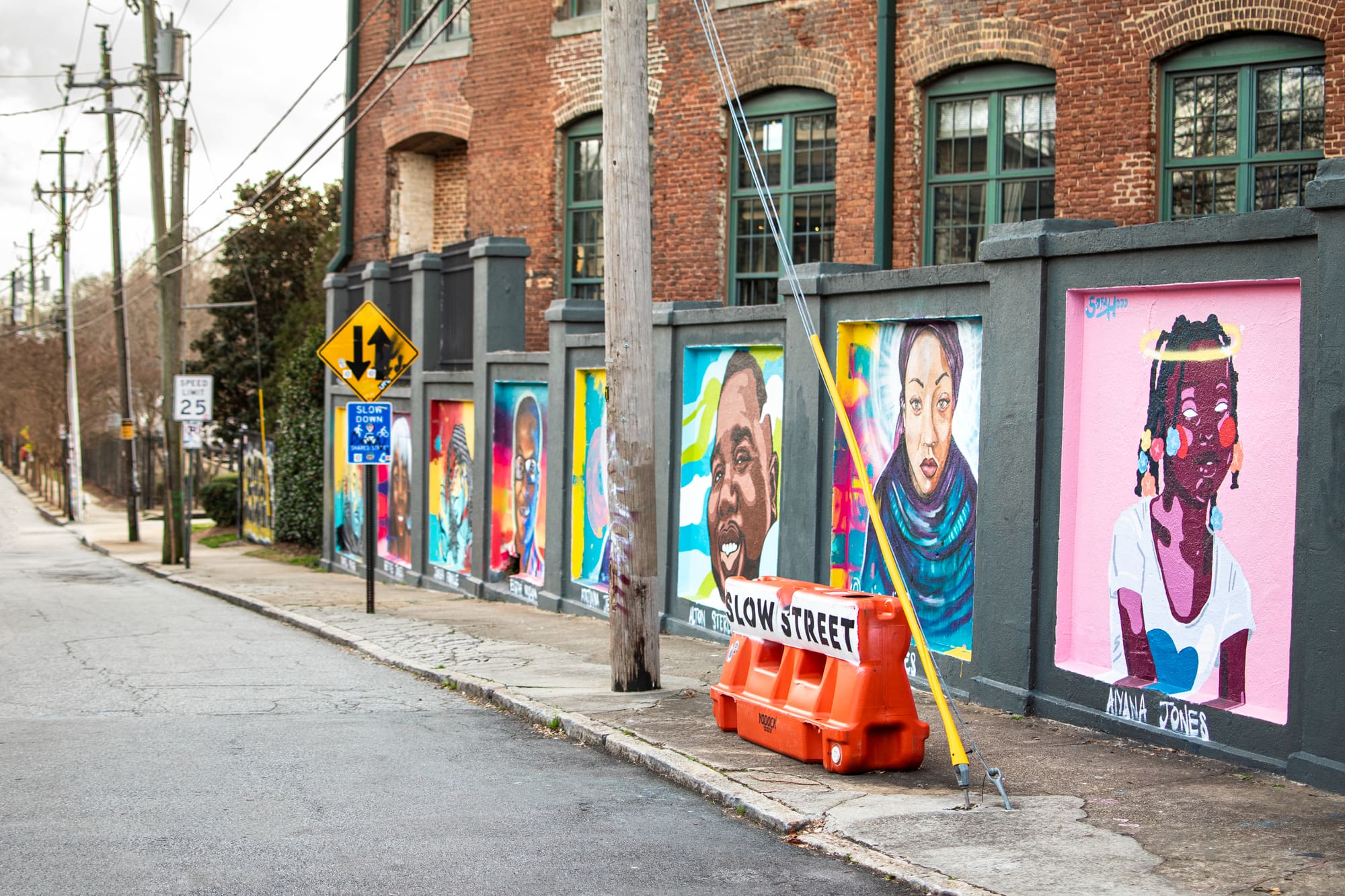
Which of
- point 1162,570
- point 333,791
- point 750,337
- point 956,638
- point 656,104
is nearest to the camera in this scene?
point 333,791

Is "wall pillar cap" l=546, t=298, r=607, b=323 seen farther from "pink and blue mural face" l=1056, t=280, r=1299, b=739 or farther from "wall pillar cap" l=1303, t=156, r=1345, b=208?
"wall pillar cap" l=1303, t=156, r=1345, b=208

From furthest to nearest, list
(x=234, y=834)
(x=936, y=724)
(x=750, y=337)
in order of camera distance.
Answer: (x=750, y=337)
(x=936, y=724)
(x=234, y=834)

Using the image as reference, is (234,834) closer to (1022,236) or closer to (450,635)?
(1022,236)

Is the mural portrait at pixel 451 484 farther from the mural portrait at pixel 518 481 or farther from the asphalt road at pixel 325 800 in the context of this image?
the asphalt road at pixel 325 800

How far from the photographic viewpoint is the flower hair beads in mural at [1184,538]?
817 centimetres

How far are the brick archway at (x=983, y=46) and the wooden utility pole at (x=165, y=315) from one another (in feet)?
56.0

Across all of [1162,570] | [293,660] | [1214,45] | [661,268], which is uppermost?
[1214,45]

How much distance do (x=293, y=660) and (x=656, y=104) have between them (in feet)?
33.9

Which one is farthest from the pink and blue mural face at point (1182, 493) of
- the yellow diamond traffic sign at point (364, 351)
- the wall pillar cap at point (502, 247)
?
the wall pillar cap at point (502, 247)

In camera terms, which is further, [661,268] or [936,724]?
[661,268]

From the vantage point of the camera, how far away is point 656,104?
20297 mm

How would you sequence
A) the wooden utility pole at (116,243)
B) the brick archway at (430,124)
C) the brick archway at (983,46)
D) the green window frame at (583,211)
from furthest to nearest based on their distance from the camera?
the wooden utility pole at (116,243) < the brick archway at (430,124) < the green window frame at (583,211) < the brick archway at (983,46)

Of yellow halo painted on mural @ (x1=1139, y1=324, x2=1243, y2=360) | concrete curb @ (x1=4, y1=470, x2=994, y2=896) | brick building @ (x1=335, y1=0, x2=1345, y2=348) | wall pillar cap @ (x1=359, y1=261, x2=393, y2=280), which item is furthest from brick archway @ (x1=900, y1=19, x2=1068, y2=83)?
wall pillar cap @ (x1=359, y1=261, x2=393, y2=280)

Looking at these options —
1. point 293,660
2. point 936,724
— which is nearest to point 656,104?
point 293,660
